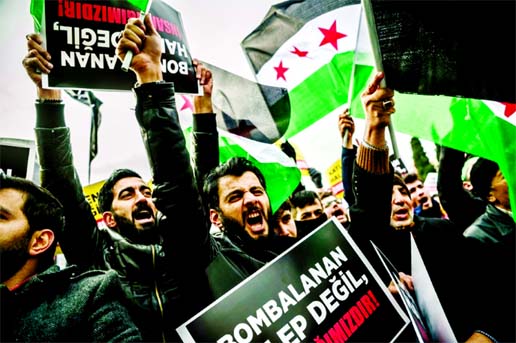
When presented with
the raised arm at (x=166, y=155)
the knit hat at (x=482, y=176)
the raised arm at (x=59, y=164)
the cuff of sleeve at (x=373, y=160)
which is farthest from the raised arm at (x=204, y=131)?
the knit hat at (x=482, y=176)

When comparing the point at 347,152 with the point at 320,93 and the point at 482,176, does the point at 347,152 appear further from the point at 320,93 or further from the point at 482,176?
the point at 482,176

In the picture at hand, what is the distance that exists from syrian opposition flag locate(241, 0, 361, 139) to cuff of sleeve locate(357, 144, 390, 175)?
274mm

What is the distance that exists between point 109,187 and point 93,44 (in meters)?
0.50

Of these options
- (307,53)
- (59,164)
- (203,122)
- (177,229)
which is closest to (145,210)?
(177,229)

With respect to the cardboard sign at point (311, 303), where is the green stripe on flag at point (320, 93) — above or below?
above

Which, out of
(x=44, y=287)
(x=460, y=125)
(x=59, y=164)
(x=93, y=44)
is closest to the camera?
(x=44, y=287)

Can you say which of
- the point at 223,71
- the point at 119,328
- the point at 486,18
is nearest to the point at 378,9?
the point at 486,18

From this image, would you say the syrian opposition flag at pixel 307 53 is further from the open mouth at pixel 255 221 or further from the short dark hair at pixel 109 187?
the short dark hair at pixel 109 187

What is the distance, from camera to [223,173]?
1656mm

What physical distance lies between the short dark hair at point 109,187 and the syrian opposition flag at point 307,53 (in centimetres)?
73

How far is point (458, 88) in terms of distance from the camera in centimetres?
180

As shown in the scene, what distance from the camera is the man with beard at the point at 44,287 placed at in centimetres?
121

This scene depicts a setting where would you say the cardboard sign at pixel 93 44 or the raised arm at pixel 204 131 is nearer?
the cardboard sign at pixel 93 44

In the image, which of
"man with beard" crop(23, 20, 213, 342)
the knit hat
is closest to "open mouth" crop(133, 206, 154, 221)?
"man with beard" crop(23, 20, 213, 342)
